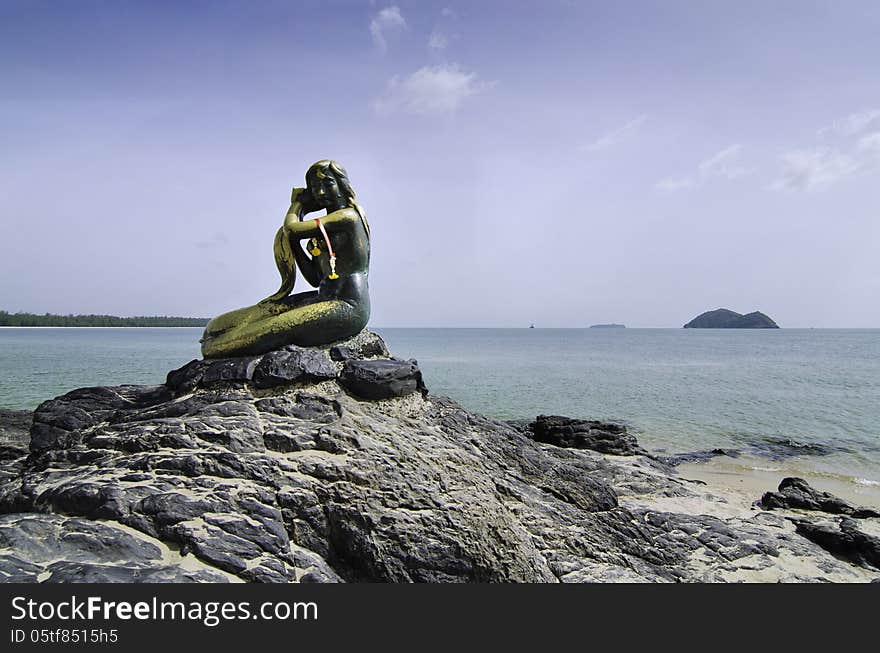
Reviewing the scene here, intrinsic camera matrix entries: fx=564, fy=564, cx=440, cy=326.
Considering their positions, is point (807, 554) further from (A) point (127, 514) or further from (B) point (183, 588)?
(A) point (127, 514)

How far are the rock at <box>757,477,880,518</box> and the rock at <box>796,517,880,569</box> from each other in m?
1.80

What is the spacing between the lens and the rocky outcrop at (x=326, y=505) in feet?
13.9

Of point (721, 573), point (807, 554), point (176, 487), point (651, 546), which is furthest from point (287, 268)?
point (807, 554)

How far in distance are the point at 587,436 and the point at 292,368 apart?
7.22m

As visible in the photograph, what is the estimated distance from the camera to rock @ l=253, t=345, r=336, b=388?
633cm

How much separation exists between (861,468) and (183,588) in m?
16.1

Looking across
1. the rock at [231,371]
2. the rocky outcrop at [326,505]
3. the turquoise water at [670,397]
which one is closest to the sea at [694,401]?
the turquoise water at [670,397]

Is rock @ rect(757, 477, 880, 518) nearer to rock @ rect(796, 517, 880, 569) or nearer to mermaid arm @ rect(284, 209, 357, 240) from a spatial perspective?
rock @ rect(796, 517, 880, 569)

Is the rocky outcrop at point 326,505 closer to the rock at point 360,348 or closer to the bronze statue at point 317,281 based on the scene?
the rock at point 360,348

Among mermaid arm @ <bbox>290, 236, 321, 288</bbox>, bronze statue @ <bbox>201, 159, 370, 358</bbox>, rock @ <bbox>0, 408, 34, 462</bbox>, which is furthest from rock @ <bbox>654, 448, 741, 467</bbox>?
rock @ <bbox>0, 408, 34, 462</bbox>

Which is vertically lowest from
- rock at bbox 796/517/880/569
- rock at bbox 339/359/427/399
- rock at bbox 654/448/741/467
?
rock at bbox 654/448/741/467

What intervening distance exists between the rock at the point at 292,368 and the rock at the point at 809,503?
8187mm

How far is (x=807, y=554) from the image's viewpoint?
716 centimetres

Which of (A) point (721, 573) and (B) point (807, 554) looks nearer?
(A) point (721, 573)
